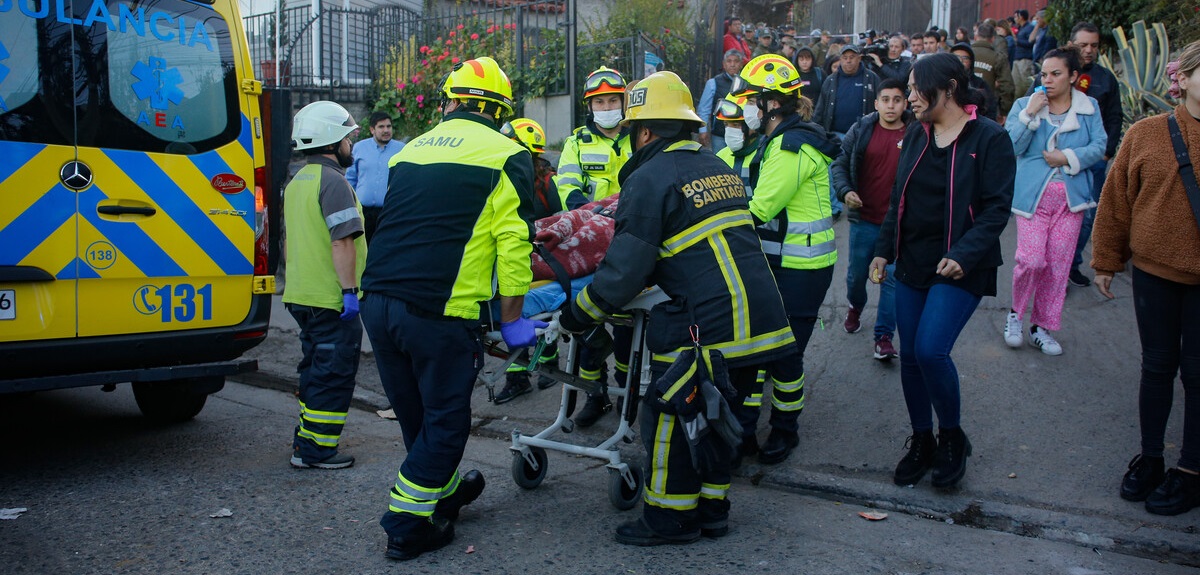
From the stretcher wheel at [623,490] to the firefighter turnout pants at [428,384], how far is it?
0.77 m

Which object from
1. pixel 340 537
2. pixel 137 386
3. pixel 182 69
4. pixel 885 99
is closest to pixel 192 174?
pixel 182 69

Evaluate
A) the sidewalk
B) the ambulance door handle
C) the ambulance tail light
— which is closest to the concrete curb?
the sidewalk

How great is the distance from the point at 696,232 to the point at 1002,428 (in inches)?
89.0

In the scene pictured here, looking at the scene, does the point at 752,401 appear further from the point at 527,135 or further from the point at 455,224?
the point at 527,135

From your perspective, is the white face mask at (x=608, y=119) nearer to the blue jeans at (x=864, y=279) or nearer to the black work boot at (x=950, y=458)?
the blue jeans at (x=864, y=279)

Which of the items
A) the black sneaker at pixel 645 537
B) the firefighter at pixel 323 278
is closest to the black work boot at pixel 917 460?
the black sneaker at pixel 645 537

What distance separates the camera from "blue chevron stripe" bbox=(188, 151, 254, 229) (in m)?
4.67

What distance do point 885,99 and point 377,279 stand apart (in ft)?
12.1

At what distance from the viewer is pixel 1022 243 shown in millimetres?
5902

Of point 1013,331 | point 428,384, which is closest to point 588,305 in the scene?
point 428,384

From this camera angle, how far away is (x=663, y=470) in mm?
3771

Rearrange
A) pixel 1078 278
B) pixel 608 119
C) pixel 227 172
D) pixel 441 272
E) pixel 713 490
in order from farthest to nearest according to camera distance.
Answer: pixel 1078 278
pixel 608 119
pixel 227 172
pixel 713 490
pixel 441 272

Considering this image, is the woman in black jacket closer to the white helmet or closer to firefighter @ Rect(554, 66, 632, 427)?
firefighter @ Rect(554, 66, 632, 427)

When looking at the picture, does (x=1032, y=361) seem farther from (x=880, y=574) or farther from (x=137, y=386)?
(x=137, y=386)
